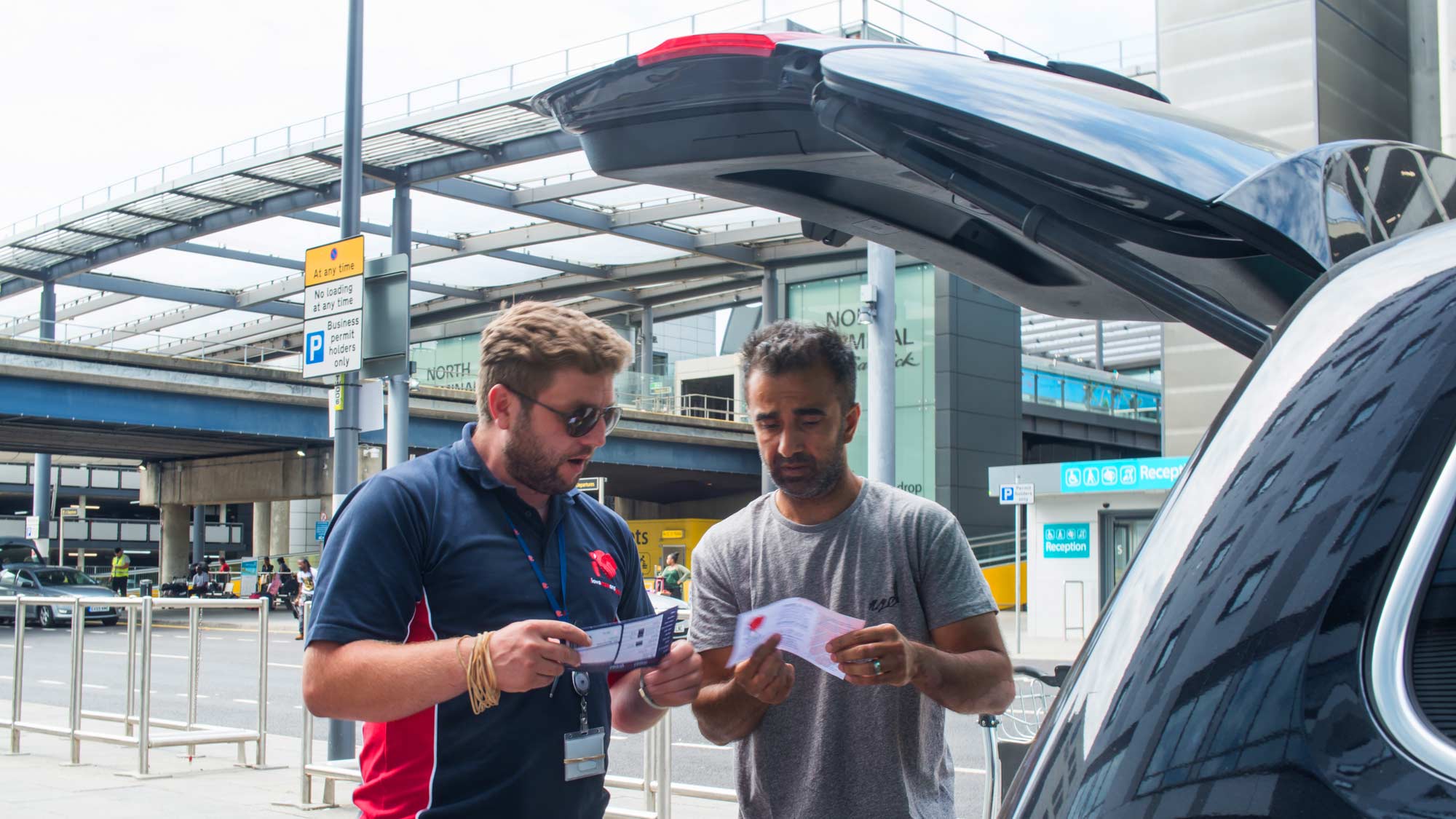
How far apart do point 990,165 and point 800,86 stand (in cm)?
35

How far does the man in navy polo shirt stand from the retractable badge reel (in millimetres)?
15

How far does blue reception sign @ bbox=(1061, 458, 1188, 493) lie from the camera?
921 inches

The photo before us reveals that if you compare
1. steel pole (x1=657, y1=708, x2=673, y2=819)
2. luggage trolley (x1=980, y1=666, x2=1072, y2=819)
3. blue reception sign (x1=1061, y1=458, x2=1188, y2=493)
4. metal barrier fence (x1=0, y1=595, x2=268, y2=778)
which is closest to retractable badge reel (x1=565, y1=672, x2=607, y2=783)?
luggage trolley (x1=980, y1=666, x2=1072, y2=819)

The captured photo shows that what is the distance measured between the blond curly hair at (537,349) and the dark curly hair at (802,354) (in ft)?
1.09

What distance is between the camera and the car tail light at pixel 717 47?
2.15 meters

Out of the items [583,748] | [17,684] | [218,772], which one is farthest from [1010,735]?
[17,684]

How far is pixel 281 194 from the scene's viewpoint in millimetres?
32344

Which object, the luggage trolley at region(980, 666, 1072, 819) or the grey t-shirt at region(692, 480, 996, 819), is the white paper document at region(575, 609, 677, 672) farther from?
the luggage trolley at region(980, 666, 1072, 819)

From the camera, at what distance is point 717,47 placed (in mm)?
2150

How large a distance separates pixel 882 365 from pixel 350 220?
6870mm

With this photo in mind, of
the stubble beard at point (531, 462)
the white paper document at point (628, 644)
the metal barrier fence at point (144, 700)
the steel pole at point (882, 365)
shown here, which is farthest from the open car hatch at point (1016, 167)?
the steel pole at point (882, 365)

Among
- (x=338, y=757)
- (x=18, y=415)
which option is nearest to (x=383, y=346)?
(x=338, y=757)

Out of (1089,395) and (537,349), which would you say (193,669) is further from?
(1089,395)

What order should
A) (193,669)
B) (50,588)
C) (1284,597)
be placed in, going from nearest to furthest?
1. (1284,597)
2. (193,669)
3. (50,588)
